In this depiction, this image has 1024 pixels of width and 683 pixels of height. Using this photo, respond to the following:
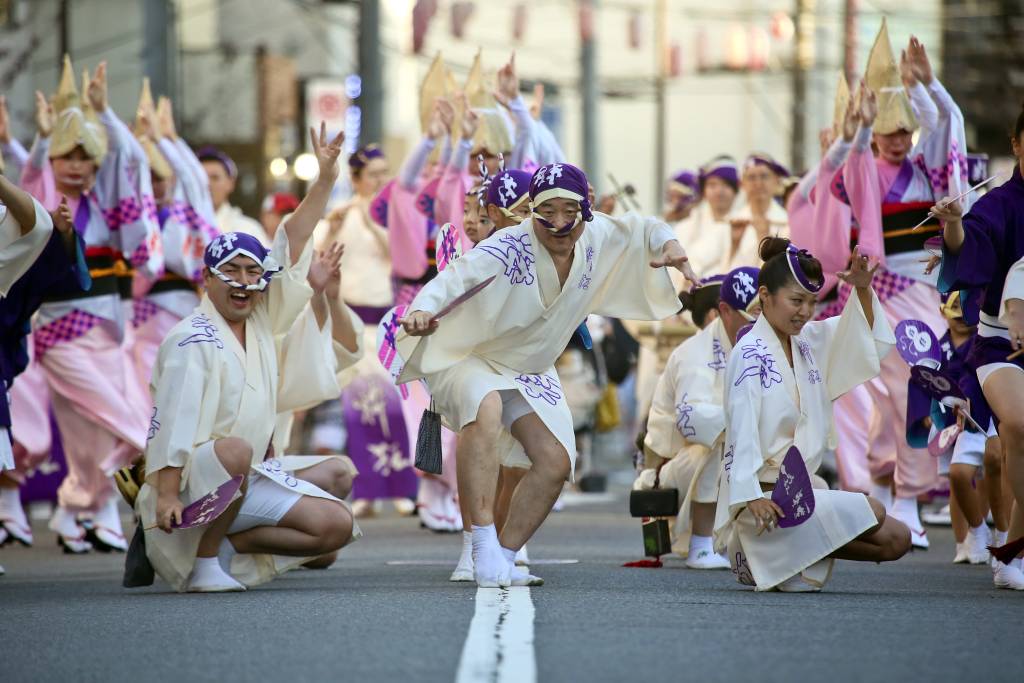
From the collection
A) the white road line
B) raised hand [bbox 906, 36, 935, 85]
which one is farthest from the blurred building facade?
the white road line

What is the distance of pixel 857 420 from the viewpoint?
1126 centimetres

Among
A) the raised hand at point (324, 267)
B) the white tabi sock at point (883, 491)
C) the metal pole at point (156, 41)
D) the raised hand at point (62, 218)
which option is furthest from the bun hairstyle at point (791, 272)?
the metal pole at point (156, 41)

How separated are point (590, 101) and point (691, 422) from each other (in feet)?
48.5

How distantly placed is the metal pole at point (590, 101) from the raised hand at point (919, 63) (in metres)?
13.6

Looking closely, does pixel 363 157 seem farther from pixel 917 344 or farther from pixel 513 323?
pixel 513 323

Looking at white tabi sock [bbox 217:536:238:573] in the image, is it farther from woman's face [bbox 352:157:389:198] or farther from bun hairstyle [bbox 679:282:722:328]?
woman's face [bbox 352:157:389:198]

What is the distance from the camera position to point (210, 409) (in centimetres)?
801

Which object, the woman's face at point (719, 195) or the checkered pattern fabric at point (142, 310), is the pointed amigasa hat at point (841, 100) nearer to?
the woman's face at point (719, 195)

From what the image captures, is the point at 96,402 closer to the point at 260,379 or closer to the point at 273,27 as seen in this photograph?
the point at 260,379

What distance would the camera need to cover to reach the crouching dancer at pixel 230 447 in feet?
25.8

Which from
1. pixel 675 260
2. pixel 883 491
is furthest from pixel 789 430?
pixel 883 491

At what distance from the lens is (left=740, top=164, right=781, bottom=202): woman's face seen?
41.3ft

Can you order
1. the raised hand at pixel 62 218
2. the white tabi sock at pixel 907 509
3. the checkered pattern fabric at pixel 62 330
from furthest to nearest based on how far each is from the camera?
1. the checkered pattern fabric at pixel 62 330
2. the white tabi sock at pixel 907 509
3. the raised hand at pixel 62 218

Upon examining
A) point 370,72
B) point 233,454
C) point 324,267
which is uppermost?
point 370,72
